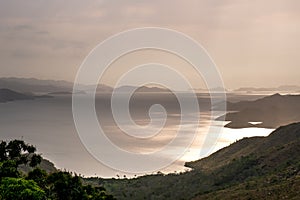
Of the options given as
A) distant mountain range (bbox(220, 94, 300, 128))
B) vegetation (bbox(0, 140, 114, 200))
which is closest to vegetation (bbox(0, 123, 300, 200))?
vegetation (bbox(0, 140, 114, 200))

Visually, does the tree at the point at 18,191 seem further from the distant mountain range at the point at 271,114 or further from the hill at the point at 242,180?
the distant mountain range at the point at 271,114

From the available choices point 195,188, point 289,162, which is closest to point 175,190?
point 195,188

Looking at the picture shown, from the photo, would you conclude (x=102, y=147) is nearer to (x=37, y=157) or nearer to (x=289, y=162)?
(x=289, y=162)

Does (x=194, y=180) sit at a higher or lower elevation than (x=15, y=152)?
lower

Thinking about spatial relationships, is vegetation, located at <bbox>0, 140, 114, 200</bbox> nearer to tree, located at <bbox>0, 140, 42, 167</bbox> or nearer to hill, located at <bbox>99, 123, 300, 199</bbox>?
tree, located at <bbox>0, 140, 42, 167</bbox>

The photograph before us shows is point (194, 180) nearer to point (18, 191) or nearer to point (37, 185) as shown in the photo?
point (37, 185)

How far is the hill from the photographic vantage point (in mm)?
33125

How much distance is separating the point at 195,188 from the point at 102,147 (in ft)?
189

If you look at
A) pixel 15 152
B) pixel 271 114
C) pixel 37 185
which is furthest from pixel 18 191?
pixel 271 114

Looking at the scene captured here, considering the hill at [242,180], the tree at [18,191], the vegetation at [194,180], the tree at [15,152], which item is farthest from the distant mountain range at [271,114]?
the tree at [18,191]

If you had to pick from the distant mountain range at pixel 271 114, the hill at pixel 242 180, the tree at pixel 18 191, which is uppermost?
the distant mountain range at pixel 271 114

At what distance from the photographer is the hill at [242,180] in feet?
109

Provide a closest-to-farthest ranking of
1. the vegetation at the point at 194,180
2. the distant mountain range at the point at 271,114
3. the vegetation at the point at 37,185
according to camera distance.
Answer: the vegetation at the point at 37,185 → the vegetation at the point at 194,180 → the distant mountain range at the point at 271,114

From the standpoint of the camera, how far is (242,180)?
45.0m
